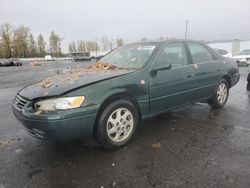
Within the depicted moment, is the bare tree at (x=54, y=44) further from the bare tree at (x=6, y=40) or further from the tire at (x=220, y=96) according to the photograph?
the tire at (x=220, y=96)

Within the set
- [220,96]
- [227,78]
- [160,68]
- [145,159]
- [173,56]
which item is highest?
[173,56]

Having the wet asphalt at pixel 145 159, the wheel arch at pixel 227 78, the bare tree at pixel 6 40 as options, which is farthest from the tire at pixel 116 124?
the bare tree at pixel 6 40

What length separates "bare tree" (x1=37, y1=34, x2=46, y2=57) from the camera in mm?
75500

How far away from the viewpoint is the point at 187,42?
4.41 meters

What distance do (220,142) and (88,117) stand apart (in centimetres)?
206

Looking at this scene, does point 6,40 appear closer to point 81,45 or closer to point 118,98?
point 81,45

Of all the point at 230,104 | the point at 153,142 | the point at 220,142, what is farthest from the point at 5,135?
the point at 230,104

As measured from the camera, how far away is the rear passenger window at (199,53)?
173 inches

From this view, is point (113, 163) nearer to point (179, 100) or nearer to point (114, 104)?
point (114, 104)

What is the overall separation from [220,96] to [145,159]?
307 centimetres

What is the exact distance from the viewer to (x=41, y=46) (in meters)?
76.3

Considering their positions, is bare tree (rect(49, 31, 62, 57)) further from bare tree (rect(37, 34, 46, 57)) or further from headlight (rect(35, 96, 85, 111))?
headlight (rect(35, 96, 85, 111))

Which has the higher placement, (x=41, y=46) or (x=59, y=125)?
(x=41, y=46)

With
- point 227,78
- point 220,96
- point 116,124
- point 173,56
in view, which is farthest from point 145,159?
point 227,78
